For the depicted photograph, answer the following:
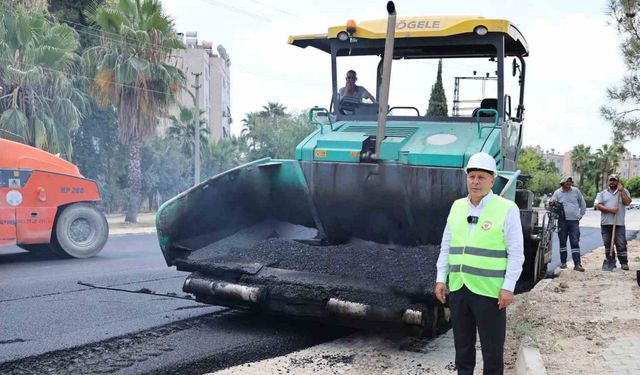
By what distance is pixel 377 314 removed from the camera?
175 inches

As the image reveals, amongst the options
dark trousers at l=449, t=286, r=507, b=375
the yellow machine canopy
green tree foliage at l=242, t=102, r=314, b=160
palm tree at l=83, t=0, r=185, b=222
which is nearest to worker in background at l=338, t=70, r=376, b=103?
the yellow machine canopy

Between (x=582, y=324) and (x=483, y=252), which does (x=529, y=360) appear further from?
(x=582, y=324)

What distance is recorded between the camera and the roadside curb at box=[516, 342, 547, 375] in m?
3.82

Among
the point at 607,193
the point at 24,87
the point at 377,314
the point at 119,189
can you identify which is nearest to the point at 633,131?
the point at 607,193

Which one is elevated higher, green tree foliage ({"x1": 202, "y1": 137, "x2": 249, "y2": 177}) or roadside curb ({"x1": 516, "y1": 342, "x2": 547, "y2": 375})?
green tree foliage ({"x1": 202, "y1": 137, "x2": 249, "y2": 177})

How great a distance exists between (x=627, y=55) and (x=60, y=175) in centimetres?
1059

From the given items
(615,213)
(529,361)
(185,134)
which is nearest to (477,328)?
(529,361)

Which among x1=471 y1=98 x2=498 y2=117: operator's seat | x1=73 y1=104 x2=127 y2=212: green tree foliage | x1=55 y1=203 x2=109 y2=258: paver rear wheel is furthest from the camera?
x1=73 y1=104 x2=127 y2=212: green tree foliage

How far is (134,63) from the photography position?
66.2 ft

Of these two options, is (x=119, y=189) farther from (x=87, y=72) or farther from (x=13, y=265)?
(x=13, y=265)

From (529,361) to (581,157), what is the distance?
75.1 meters

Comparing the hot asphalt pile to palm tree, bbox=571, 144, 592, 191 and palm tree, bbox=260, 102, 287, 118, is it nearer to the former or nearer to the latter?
palm tree, bbox=260, 102, 287, 118

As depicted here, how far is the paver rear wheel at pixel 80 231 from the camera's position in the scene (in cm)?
978

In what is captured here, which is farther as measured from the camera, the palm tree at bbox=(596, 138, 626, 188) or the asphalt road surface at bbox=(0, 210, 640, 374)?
the palm tree at bbox=(596, 138, 626, 188)
